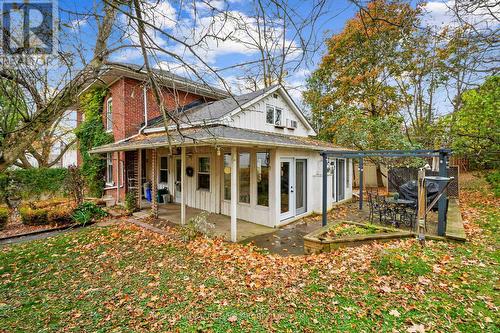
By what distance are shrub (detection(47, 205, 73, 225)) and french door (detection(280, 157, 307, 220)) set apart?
8.01 metres

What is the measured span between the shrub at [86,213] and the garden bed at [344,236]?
27.1 feet

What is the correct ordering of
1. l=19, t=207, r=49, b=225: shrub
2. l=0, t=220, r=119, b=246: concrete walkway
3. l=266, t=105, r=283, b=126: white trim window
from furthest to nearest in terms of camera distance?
l=266, t=105, r=283, b=126: white trim window, l=19, t=207, r=49, b=225: shrub, l=0, t=220, r=119, b=246: concrete walkway

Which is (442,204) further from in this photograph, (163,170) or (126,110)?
(126,110)

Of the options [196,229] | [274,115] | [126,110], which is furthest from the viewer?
[126,110]

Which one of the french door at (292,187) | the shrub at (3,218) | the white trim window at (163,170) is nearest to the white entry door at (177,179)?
the white trim window at (163,170)

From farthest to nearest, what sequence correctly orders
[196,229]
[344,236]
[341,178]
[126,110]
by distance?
[341,178], [126,110], [196,229], [344,236]

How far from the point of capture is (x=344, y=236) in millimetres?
6133

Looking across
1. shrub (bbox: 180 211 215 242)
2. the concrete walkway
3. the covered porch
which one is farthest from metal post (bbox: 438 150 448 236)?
the concrete walkway

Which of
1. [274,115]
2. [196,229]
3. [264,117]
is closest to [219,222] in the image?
[196,229]

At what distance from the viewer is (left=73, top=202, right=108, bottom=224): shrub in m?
9.21

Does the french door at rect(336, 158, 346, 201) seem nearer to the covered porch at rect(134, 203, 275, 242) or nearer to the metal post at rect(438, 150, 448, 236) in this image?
the covered porch at rect(134, 203, 275, 242)

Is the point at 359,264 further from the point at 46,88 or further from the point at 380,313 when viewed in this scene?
the point at 46,88

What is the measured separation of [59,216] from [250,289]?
869cm

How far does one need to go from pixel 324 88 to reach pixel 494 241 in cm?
1622
